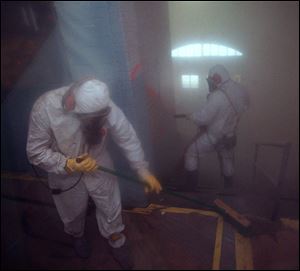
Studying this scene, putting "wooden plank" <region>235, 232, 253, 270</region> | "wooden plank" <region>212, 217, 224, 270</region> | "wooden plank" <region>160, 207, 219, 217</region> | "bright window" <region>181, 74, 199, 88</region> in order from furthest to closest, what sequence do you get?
"bright window" <region>181, 74, 199, 88</region> → "wooden plank" <region>160, 207, 219, 217</region> → "wooden plank" <region>212, 217, 224, 270</region> → "wooden plank" <region>235, 232, 253, 270</region>

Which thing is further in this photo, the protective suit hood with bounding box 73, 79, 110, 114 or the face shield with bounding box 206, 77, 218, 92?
the face shield with bounding box 206, 77, 218, 92

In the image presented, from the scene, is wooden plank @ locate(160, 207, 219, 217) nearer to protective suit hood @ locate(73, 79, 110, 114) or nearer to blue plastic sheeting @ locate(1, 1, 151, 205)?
blue plastic sheeting @ locate(1, 1, 151, 205)

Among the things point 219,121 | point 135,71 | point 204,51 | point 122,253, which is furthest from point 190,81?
point 122,253

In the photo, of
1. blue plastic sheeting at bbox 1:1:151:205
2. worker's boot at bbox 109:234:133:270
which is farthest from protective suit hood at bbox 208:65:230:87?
worker's boot at bbox 109:234:133:270

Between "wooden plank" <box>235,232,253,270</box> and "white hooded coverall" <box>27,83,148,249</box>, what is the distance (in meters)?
1.19

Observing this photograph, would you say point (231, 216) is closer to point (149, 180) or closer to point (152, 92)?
point (149, 180)

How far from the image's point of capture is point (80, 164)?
234 centimetres

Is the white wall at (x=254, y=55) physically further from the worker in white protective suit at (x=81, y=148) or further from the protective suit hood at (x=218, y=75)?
the worker in white protective suit at (x=81, y=148)

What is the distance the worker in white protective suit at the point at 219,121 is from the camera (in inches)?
147

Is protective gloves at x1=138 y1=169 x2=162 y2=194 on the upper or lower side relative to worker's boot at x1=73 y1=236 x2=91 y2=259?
upper

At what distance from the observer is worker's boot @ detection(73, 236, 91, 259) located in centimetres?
295

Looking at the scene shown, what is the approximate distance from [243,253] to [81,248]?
1641 mm

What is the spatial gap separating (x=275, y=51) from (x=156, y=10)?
2687 mm

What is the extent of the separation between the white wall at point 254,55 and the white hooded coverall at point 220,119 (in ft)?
3.23
